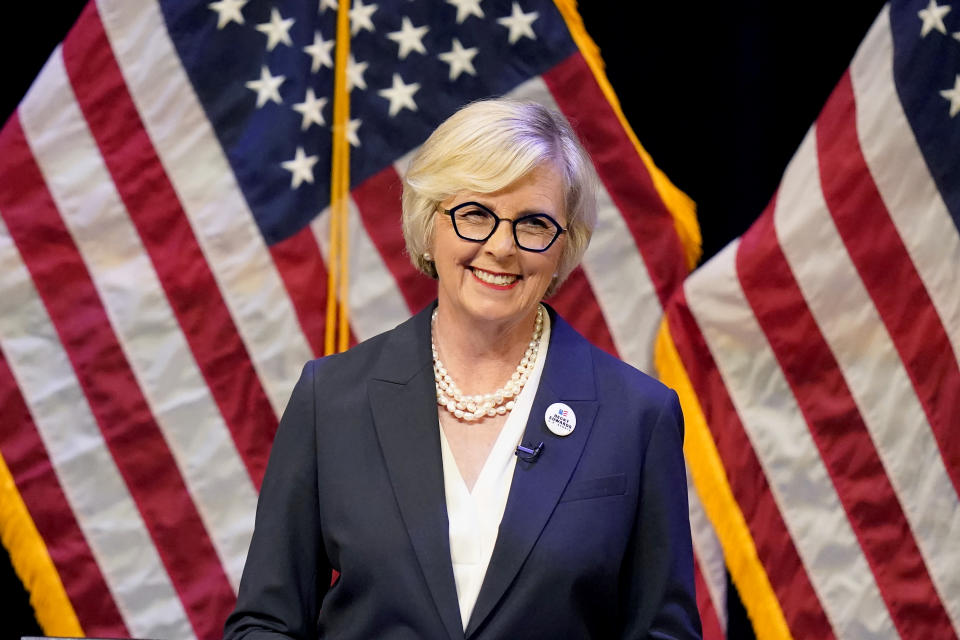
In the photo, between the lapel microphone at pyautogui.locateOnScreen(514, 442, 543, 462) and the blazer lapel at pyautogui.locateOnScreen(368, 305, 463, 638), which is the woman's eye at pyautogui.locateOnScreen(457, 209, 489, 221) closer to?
the blazer lapel at pyautogui.locateOnScreen(368, 305, 463, 638)

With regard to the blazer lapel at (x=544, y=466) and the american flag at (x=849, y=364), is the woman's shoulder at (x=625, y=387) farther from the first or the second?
the american flag at (x=849, y=364)

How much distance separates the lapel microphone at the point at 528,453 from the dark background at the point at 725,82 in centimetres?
120

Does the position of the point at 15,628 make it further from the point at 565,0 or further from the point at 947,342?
the point at 947,342

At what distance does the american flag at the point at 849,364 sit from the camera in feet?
7.39

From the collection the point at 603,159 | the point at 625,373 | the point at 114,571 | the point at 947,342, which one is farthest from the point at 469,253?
the point at 114,571

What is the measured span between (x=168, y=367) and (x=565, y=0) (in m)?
1.20

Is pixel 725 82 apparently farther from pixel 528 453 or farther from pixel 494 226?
pixel 528 453

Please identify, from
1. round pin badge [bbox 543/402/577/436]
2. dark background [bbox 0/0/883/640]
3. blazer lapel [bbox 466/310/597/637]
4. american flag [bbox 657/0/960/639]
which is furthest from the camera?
dark background [bbox 0/0/883/640]

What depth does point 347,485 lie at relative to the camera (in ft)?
4.58

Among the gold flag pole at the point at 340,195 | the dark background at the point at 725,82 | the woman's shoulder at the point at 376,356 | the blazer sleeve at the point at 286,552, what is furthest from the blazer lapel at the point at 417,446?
the dark background at the point at 725,82

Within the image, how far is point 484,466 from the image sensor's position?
1421 mm

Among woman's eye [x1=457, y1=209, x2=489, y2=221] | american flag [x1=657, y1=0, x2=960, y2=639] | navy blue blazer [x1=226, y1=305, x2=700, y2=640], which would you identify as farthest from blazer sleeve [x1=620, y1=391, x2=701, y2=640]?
american flag [x1=657, y1=0, x2=960, y2=639]

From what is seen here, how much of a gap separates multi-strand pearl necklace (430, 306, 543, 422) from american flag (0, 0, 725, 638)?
38.7 inches

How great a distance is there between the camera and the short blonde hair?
140 centimetres
